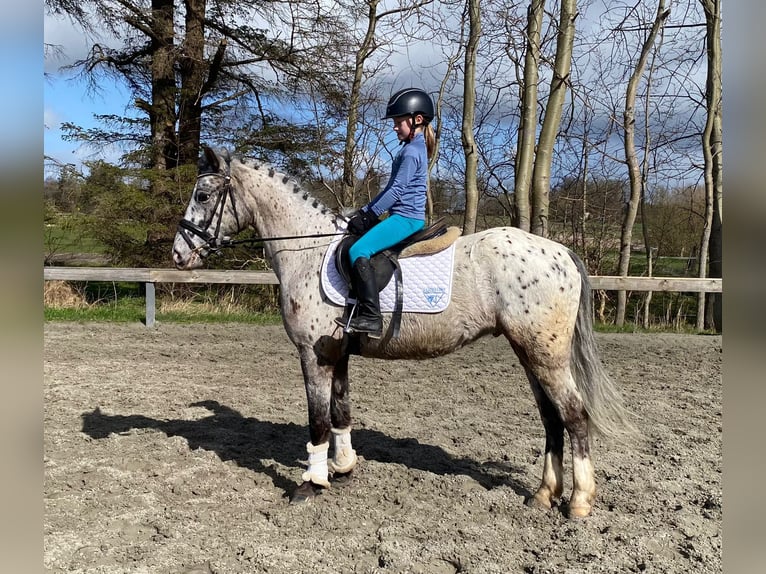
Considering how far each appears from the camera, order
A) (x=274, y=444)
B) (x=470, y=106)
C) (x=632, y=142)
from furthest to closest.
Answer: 1. (x=632, y=142)
2. (x=470, y=106)
3. (x=274, y=444)

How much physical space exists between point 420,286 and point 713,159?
11338mm

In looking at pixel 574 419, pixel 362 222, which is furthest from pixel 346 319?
pixel 574 419

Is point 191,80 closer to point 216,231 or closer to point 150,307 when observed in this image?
point 150,307

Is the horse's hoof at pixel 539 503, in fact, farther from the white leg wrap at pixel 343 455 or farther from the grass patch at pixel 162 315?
the grass patch at pixel 162 315

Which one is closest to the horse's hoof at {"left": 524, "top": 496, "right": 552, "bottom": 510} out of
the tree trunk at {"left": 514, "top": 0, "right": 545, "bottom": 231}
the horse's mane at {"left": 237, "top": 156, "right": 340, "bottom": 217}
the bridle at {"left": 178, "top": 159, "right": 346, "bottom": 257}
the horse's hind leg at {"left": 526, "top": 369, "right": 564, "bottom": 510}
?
the horse's hind leg at {"left": 526, "top": 369, "right": 564, "bottom": 510}

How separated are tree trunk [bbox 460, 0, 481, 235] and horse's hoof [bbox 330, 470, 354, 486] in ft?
25.8

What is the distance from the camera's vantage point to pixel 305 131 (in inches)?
496

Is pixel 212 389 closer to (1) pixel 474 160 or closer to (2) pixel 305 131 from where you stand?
(1) pixel 474 160

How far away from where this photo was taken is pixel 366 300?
337 cm

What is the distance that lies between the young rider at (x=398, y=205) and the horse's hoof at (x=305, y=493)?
119 centimetres

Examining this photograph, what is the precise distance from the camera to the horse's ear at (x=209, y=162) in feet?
12.0

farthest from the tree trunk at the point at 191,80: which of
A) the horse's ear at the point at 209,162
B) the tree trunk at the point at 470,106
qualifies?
the horse's ear at the point at 209,162
